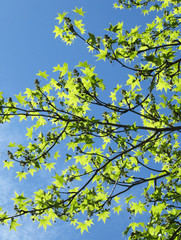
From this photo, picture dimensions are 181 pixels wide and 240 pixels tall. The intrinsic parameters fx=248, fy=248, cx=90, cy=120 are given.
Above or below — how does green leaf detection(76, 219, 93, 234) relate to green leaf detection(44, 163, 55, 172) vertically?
below

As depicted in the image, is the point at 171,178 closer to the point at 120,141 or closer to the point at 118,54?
the point at 120,141

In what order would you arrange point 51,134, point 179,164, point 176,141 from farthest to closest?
point 176,141, point 179,164, point 51,134

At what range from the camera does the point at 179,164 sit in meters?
5.87

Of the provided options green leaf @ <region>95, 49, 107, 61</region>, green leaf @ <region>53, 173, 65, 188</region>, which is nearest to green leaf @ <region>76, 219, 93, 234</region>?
green leaf @ <region>53, 173, 65, 188</region>

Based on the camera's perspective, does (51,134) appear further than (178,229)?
Yes

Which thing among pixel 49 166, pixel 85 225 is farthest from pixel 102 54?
pixel 85 225

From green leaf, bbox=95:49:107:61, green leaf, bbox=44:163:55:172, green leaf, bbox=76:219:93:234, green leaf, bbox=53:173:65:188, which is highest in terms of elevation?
green leaf, bbox=95:49:107:61

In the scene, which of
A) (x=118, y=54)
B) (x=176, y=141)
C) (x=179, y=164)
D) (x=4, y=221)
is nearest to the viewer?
(x=118, y=54)

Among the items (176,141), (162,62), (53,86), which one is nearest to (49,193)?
(53,86)

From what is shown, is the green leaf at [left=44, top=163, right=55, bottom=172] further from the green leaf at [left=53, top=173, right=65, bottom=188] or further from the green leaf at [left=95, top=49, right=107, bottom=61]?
the green leaf at [left=95, top=49, right=107, bottom=61]

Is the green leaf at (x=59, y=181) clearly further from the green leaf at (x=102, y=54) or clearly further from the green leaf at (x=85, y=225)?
the green leaf at (x=102, y=54)

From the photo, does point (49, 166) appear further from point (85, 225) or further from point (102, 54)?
point (102, 54)

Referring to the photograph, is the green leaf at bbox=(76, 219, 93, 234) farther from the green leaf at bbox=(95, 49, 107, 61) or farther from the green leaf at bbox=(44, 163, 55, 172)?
the green leaf at bbox=(95, 49, 107, 61)

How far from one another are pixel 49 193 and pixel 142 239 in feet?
6.39
